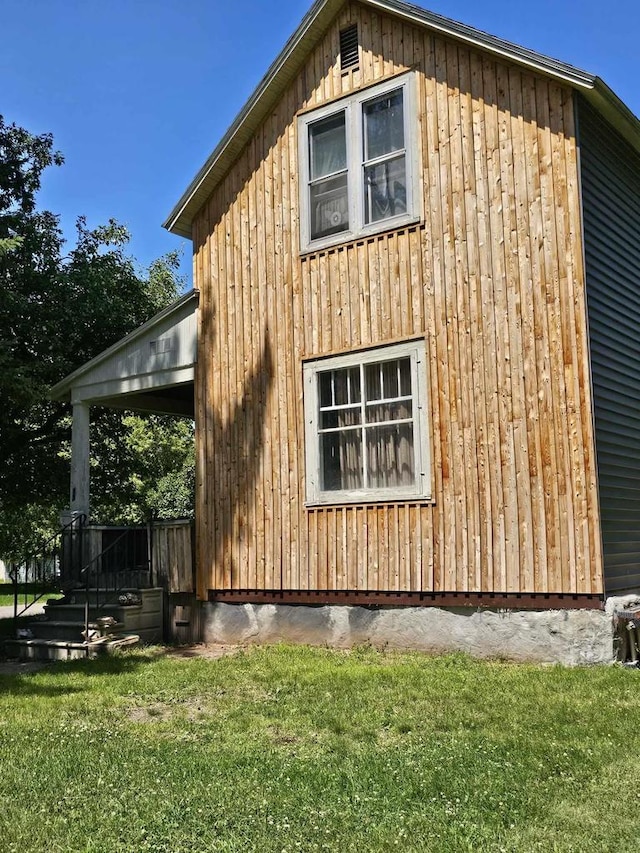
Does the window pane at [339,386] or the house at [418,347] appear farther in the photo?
the window pane at [339,386]

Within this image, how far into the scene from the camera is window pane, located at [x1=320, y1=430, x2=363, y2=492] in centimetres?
1027

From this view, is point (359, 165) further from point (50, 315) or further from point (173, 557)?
point (50, 315)

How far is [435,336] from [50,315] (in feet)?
30.2

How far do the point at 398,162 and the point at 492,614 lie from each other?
17.8 ft

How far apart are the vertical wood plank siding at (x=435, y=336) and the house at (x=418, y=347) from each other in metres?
0.03

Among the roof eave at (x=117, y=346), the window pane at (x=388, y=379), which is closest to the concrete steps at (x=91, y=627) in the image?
the roof eave at (x=117, y=346)

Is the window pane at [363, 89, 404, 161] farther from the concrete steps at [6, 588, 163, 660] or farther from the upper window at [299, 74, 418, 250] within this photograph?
the concrete steps at [6, 588, 163, 660]

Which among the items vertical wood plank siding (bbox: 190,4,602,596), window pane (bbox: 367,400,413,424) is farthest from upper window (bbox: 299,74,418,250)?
window pane (bbox: 367,400,413,424)

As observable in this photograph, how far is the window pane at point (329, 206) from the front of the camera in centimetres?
1080

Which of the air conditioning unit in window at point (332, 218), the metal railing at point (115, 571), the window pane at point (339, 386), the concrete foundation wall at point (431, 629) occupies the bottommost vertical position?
the concrete foundation wall at point (431, 629)

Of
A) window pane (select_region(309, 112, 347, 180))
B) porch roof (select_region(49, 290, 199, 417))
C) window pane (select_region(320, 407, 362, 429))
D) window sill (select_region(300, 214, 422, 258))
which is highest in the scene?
window pane (select_region(309, 112, 347, 180))

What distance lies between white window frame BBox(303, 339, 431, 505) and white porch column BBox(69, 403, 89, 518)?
159 inches

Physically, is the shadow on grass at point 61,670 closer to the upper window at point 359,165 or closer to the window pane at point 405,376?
the window pane at point 405,376

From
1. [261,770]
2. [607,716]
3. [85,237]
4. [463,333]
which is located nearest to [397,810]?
[261,770]
